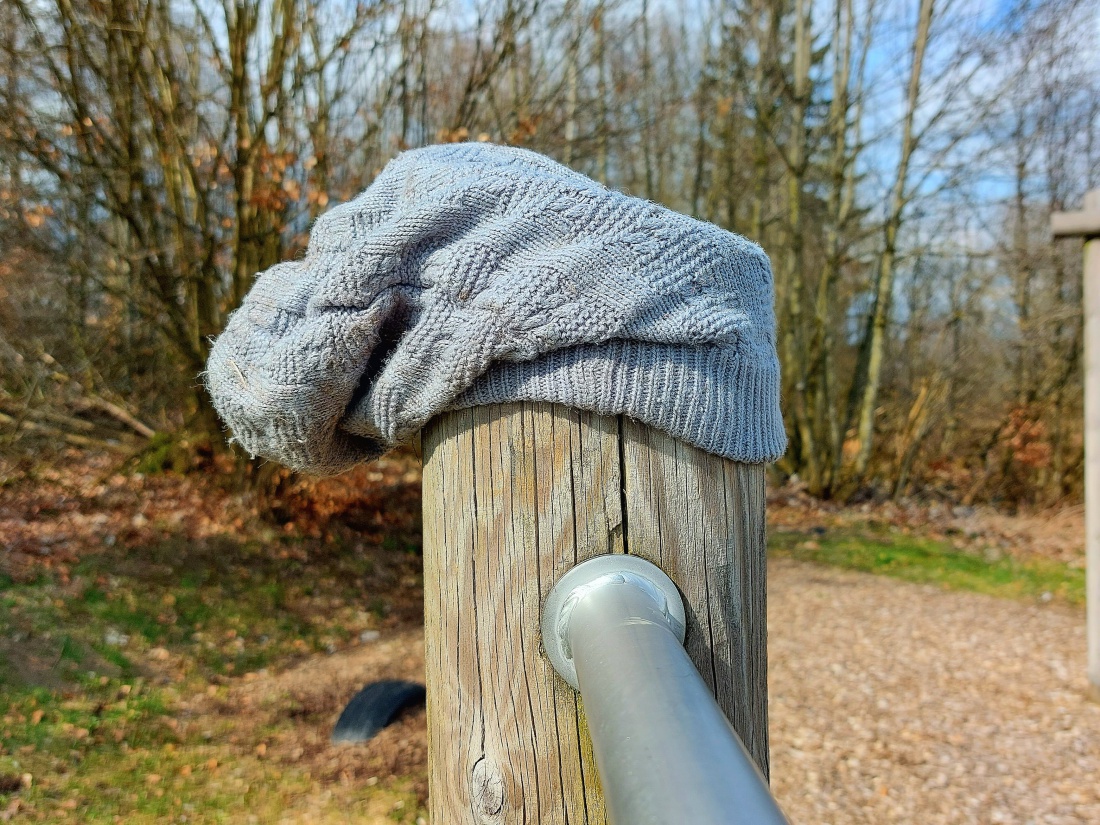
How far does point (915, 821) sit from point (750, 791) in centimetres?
379

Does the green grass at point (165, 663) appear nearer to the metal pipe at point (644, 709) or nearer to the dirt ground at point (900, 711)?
the dirt ground at point (900, 711)

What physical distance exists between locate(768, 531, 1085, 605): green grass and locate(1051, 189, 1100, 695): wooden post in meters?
2.71

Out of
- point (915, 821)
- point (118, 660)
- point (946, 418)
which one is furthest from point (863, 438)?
point (118, 660)

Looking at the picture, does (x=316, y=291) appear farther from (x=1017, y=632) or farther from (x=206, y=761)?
(x=1017, y=632)

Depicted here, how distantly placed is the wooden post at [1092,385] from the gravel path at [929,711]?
55 cm

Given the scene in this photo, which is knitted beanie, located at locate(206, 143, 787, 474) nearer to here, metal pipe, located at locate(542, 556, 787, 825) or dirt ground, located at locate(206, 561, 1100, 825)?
metal pipe, located at locate(542, 556, 787, 825)

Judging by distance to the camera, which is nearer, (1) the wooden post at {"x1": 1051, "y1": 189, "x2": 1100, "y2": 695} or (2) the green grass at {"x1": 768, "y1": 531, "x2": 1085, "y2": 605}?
(1) the wooden post at {"x1": 1051, "y1": 189, "x2": 1100, "y2": 695}

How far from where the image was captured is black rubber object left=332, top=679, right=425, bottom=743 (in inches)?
162

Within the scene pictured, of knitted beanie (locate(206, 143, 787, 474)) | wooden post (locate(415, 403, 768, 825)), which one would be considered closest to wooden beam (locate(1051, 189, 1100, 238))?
knitted beanie (locate(206, 143, 787, 474))

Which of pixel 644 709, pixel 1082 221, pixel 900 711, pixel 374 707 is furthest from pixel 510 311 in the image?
pixel 900 711

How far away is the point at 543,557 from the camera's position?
1.04 m

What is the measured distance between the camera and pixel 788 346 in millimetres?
11852

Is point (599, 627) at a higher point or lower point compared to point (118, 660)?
higher

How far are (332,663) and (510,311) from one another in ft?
16.3
